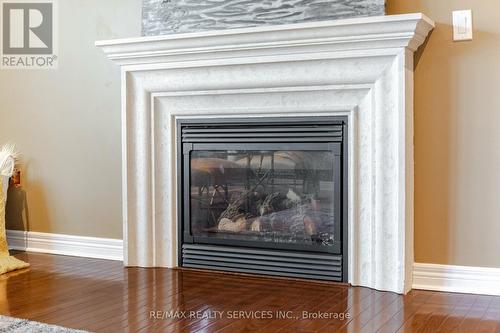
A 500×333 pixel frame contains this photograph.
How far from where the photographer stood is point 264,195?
10.7 feet

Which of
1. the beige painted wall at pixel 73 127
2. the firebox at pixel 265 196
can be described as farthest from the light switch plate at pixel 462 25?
the beige painted wall at pixel 73 127

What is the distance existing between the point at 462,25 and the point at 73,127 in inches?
92.7

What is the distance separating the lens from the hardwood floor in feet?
7.71

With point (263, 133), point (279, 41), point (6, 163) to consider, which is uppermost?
point (279, 41)

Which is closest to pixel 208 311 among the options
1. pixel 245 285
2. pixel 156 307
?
pixel 156 307

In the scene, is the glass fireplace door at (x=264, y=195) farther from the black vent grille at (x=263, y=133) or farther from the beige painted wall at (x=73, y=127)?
the beige painted wall at (x=73, y=127)

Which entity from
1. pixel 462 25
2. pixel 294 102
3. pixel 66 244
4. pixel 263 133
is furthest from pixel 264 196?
pixel 66 244

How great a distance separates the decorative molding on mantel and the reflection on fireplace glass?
53 centimetres

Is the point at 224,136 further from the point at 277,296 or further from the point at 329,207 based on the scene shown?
the point at 277,296

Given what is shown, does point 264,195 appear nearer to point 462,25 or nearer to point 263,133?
point 263,133

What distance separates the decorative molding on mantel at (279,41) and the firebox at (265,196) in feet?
1.17

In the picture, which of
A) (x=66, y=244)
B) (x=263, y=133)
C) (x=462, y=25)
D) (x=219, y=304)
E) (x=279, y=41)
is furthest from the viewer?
(x=66, y=244)

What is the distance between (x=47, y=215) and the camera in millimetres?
3959

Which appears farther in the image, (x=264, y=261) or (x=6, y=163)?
(x=6, y=163)
